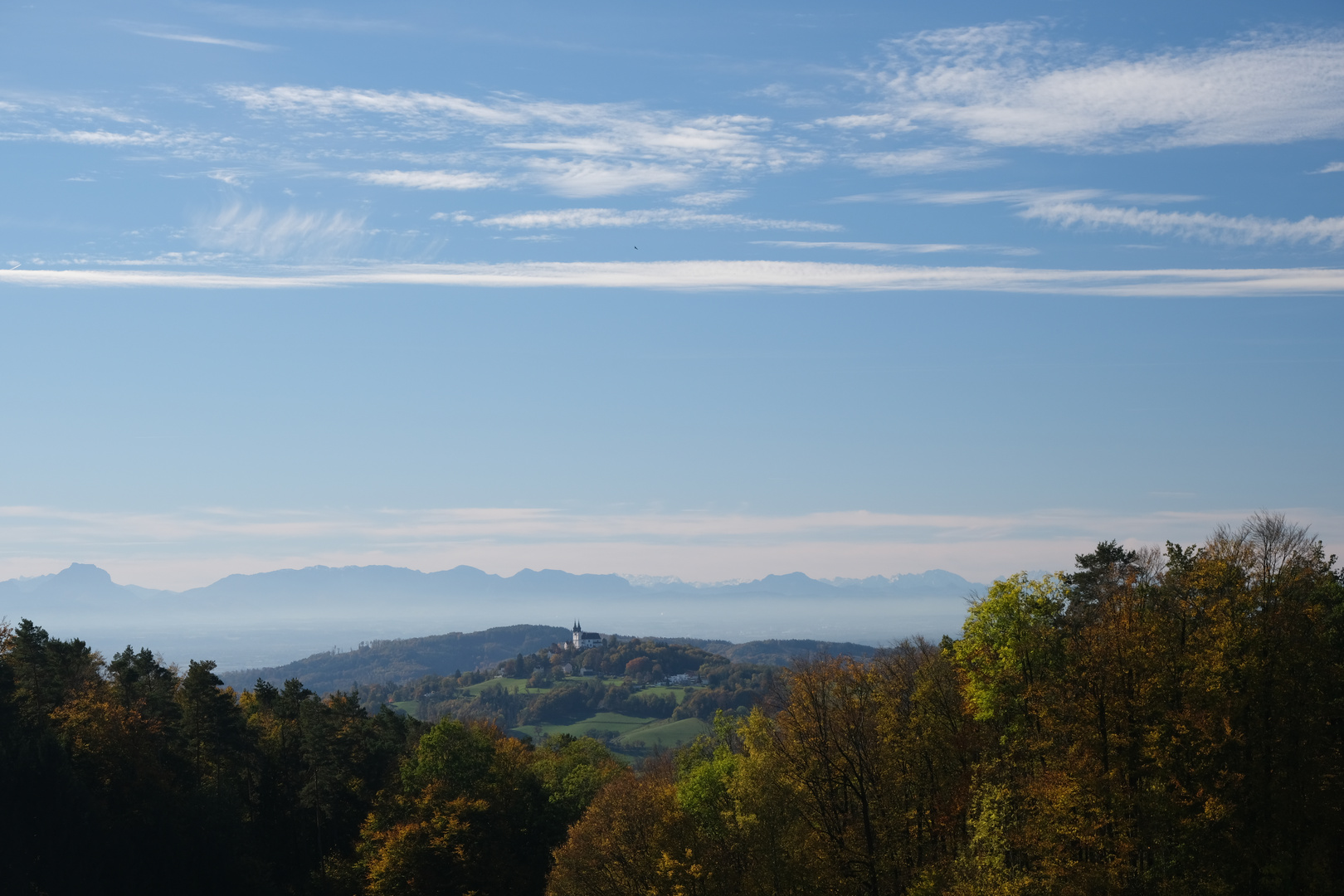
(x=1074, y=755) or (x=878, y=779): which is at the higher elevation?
(x=1074, y=755)

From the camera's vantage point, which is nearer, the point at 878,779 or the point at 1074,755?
the point at 1074,755

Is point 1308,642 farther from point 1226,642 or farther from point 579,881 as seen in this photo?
point 579,881

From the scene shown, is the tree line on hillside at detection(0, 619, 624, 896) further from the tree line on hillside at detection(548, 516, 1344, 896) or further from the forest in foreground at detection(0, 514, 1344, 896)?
the tree line on hillside at detection(548, 516, 1344, 896)

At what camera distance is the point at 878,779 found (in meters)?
40.8

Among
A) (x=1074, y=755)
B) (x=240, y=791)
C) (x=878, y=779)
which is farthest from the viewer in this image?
(x=240, y=791)

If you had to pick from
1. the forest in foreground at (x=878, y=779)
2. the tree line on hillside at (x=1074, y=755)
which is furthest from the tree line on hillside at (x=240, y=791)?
the tree line on hillside at (x=1074, y=755)

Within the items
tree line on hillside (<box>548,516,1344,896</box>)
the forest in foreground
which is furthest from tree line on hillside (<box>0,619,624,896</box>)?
tree line on hillside (<box>548,516,1344,896</box>)

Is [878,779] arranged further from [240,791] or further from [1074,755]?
[240,791]

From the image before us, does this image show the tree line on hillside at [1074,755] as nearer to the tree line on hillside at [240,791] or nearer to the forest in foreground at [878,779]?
the forest in foreground at [878,779]

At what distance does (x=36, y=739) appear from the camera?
52.8 metres

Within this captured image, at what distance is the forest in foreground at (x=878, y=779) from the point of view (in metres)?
32.9

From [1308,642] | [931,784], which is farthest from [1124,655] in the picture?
[931,784]

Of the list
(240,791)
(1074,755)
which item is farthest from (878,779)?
(240,791)

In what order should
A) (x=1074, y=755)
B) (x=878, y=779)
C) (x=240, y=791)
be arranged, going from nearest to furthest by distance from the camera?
(x=1074, y=755) < (x=878, y=779) < (x=240, y=791)
